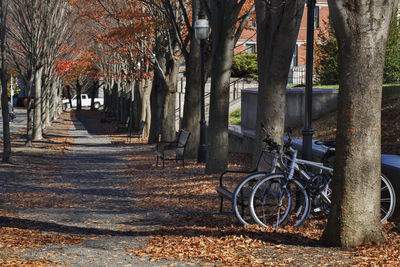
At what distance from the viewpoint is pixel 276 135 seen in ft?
36.8

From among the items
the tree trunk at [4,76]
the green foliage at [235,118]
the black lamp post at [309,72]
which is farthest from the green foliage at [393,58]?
the black lamp post at [309,72]

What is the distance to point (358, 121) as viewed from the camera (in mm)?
7012

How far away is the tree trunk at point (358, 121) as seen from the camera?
22.7ft

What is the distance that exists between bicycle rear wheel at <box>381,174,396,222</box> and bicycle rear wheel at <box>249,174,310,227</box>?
3.35 ft

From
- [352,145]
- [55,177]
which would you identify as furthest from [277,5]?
[55,177]

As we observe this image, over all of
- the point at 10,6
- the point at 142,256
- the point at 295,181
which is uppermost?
the point at 10,6

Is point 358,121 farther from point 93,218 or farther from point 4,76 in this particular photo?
point 4,76

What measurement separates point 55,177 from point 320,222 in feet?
31.8

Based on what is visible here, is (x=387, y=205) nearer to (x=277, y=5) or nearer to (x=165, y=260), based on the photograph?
(x=165, y=260)

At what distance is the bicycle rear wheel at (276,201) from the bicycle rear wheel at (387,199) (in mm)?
1022

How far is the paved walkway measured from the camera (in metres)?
7.16

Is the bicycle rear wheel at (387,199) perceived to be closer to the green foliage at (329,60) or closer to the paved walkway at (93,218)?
the paved walkway at (93,218)

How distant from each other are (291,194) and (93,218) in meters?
3.18

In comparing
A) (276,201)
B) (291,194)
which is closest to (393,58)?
(291,194)
